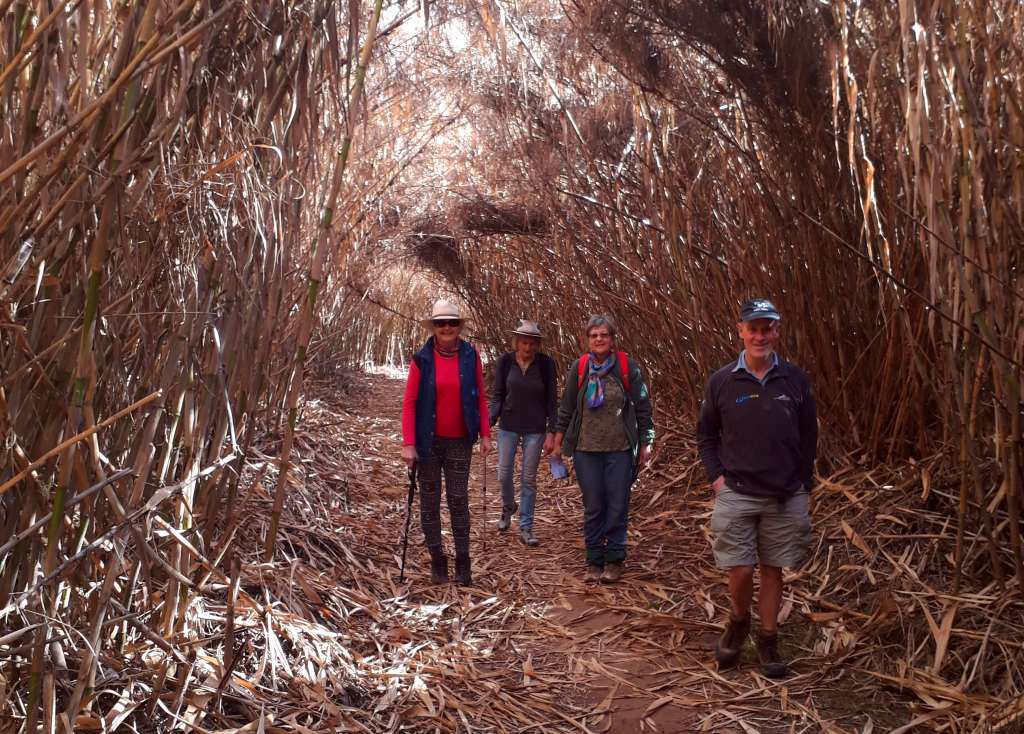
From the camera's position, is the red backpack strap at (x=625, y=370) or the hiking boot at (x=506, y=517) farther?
the hiking boot at (x=506, y=517)

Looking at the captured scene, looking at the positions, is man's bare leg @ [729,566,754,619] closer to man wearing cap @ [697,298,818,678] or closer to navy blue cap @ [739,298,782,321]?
man wearing cap @ [697,298,818,678]

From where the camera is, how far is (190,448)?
2.10 metres

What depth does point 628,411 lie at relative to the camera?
13.9 feet

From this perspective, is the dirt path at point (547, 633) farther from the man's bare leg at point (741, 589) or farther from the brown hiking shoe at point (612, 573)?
the man's bare leg at point (741, 589)

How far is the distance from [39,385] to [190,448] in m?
0.41

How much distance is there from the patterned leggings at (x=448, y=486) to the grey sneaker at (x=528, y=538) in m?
0.92

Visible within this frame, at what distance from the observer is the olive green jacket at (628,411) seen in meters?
4.24

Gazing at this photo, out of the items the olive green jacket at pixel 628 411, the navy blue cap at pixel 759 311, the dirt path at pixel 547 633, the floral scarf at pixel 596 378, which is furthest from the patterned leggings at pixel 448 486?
the navy blue cap at pixel 759 311

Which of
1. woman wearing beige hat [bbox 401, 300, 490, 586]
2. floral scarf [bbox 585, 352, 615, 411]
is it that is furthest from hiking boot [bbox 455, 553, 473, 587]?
floral scarf [bbox 585, 352, 615, 411]

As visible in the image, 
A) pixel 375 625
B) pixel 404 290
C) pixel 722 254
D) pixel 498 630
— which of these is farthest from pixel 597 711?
pixel 404 290

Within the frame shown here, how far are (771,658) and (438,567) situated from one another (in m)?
1.71

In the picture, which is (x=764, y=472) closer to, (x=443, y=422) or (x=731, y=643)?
(x=731, y=643)

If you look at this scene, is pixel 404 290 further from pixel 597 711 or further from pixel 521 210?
pixel 597 711

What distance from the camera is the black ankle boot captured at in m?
4.12
